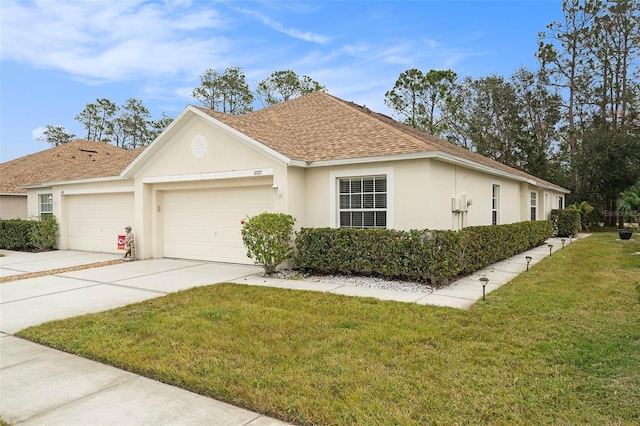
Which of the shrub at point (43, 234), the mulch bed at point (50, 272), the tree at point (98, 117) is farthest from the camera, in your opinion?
the tree at point (98, 117)

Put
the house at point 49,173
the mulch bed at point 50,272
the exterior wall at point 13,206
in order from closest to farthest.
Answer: the mulch bed at point 50,272 → the house at point 49,173 → the exterior wall at point 13,206

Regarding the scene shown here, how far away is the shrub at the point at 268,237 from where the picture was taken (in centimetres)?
953

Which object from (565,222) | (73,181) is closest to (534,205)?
(565,222)

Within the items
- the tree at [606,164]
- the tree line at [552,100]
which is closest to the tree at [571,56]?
the tree line at [552,100]

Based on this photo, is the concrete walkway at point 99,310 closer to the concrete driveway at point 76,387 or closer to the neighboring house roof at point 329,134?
the concrete driveway at point 76,387

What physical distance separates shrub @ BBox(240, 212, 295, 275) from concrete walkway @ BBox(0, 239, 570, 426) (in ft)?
1.84

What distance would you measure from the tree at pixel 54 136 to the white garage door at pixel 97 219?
3109 centimetres

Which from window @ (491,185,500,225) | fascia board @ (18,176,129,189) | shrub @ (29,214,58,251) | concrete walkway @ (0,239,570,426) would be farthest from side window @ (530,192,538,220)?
shrub @ (29,214,58,251)

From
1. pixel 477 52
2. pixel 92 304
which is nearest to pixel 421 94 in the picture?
pixel 477 52

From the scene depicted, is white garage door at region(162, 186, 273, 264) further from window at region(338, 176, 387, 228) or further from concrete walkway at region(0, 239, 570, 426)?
window at region(338, 176, 387, 228)

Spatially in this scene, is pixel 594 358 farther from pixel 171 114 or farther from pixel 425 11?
pixel 171 114

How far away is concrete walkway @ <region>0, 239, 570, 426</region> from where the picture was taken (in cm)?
338

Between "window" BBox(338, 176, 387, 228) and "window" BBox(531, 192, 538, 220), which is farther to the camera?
"window" BBox(531, 192, 538, 220)

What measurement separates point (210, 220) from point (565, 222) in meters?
19.0
